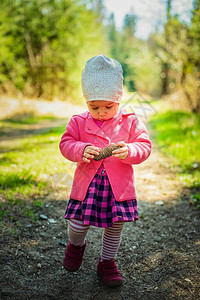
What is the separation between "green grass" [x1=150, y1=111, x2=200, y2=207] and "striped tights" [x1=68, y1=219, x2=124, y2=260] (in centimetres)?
160

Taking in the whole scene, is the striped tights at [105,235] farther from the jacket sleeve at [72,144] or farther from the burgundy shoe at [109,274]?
the jacket sleeve at [72,144]

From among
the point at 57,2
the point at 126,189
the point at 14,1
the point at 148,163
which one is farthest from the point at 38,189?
the point at 57,2

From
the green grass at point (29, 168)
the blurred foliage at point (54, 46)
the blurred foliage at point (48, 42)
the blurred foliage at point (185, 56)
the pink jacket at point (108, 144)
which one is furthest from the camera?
the blurred foliage at point (48, 42)

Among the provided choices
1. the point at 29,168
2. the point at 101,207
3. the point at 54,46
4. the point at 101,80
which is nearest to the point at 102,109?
the point at 101,80

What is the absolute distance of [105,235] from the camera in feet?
6.30

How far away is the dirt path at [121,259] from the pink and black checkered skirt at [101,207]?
1.60ft

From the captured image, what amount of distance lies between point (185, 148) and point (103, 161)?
3858 millimetres

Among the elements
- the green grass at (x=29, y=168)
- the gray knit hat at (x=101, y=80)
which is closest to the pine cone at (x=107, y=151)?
the gray knit hat at (x=101, y=80)

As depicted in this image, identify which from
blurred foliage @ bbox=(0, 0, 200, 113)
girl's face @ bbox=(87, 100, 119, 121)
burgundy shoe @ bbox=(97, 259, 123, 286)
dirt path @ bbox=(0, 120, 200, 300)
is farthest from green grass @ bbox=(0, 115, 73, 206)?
blurred foliage @ bbox=(0, 0, 200, 113)

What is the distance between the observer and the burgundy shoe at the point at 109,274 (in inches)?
73.3

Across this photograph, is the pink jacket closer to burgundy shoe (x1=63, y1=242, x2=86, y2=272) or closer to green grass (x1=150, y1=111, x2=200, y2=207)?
burgundy shoe (x1=63, y1=242, x2=86, y2=272)

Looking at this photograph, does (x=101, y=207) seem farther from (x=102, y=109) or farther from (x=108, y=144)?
(x=102, y=109)

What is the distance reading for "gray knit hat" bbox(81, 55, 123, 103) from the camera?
5.67 feet

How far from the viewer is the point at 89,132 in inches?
73.2
